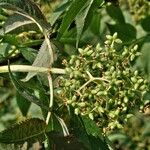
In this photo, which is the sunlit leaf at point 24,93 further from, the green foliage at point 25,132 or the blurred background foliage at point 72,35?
the blurred background foliage at point 72,35

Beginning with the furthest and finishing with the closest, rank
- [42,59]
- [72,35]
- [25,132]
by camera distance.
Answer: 1. [72,35]
2. [42,59]
3. [25,132]

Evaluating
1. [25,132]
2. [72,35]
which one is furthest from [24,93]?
[72,35]

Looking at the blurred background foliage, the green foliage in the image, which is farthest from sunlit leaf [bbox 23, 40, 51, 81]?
the green foliage

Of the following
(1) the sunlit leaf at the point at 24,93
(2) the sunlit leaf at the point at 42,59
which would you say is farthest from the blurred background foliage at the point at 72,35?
(1) the sunlit leaf at the point at 24,93

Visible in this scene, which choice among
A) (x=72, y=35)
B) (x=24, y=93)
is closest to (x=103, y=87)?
(x=24, y=93)

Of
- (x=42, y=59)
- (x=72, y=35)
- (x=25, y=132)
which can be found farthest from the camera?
(x=72, y=35)

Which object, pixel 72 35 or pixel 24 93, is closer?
pixel 24 93

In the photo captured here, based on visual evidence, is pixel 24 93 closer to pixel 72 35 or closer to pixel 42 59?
pixel 42 59

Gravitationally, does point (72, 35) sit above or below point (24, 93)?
below

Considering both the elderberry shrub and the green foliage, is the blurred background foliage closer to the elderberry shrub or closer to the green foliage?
the elderberry shrub
